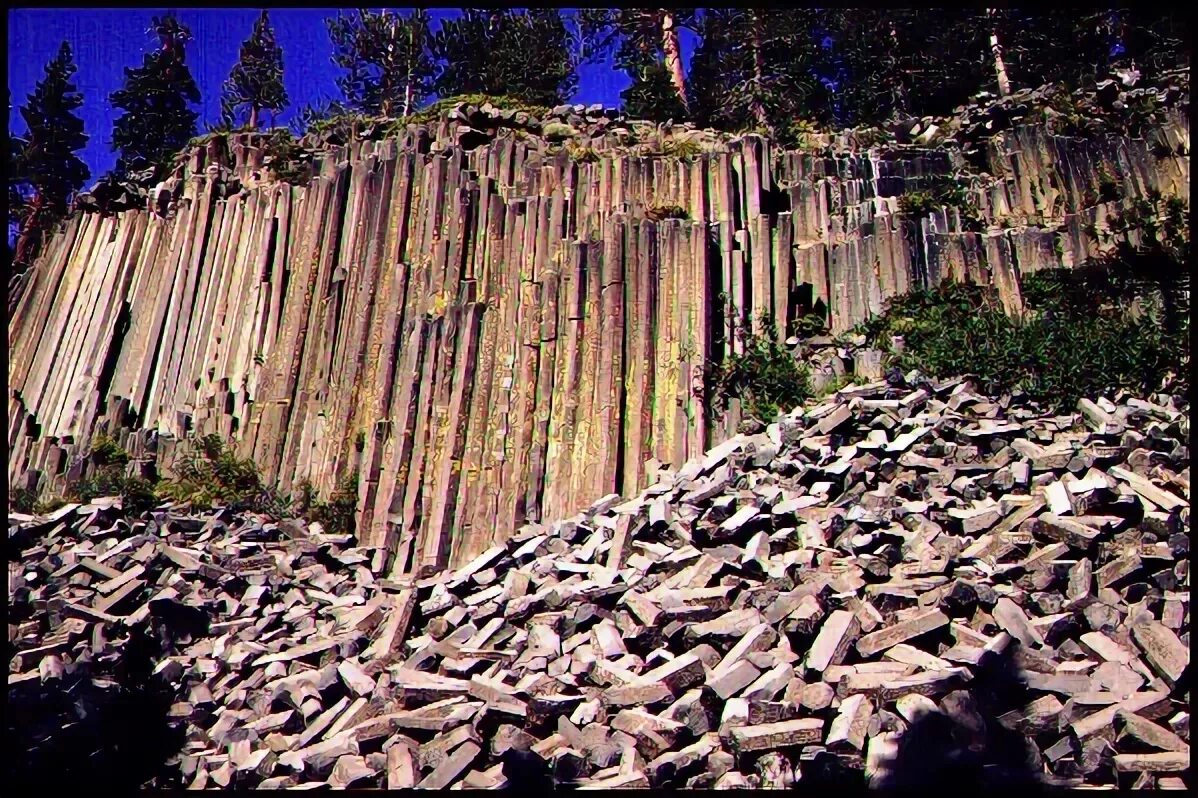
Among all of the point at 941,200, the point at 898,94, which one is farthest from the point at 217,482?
the point at 898,94

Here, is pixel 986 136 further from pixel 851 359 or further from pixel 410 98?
pixel 410 98

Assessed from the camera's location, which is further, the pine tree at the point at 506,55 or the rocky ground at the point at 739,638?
the pine tree at the point at 506,55

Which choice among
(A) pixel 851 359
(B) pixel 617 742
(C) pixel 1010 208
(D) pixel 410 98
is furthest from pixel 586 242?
(D) pixel 410 98

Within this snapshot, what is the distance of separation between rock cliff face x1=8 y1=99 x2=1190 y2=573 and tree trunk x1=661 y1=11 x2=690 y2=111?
7701mm

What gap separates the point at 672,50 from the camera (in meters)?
26.4

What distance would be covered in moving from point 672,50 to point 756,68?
2.37 meters

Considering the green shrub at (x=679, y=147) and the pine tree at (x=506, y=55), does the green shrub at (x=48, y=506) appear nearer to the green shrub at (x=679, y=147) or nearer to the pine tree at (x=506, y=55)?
the green shrub at (x=679, y=147)

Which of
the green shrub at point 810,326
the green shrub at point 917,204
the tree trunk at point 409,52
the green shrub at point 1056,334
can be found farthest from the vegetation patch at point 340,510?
the tree trunk at point 409,52

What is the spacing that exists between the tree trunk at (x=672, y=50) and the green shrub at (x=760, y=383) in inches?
600

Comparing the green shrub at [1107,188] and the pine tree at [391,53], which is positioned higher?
the pine tree at [391,53]

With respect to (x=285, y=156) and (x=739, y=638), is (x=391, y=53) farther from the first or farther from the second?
(x=739, y=638)

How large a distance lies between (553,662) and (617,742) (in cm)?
122

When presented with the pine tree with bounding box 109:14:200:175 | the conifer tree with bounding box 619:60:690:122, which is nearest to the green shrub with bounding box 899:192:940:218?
the conifer tree with bounding box 619:60:690:122

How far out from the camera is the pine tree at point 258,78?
36.8 metres
